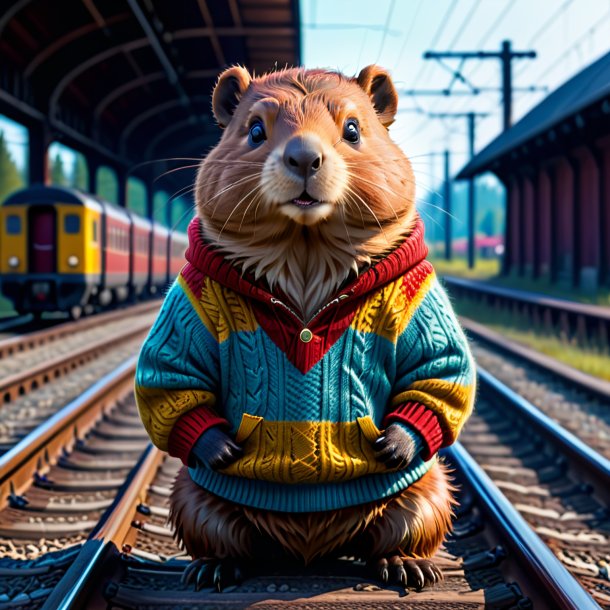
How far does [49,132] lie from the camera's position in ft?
56.7

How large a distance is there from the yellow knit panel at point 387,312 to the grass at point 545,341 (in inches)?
160

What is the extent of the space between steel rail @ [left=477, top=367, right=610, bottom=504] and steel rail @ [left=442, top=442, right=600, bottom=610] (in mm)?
728

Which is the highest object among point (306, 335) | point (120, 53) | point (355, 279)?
point (120, 53)

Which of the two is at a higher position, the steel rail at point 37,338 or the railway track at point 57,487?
the steel rail at point 37,338

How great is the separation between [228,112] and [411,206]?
671 mm

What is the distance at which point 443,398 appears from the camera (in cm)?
226

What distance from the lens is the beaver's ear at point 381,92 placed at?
235cm

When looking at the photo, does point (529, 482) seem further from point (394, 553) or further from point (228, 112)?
point (228, 112)

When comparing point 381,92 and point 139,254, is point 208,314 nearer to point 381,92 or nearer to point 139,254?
point 381,92

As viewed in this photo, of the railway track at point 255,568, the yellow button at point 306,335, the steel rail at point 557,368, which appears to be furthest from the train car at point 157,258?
the yellow button at point 306,335

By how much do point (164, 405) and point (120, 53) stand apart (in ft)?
49.6

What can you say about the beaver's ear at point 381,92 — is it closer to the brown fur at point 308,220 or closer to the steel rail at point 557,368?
the brown fur at point 308,220

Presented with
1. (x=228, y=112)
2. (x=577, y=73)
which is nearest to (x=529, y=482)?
(x=228, y=112)

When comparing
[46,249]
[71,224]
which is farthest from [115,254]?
[71,224]
